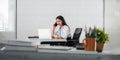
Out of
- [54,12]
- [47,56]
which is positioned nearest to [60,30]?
[54,12]

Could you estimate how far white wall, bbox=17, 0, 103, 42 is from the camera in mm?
6176

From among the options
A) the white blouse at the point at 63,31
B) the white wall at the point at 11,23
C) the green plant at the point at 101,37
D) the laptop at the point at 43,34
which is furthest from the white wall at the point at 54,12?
the green plant at the point at 101,37

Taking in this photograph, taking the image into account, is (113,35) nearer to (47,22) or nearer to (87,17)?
(87,17)

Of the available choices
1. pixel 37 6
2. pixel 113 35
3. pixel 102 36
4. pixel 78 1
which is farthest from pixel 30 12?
pixel 102 36

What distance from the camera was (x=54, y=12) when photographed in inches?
243

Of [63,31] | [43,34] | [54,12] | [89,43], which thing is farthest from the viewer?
[54,12]

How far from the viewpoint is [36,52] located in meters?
1.10

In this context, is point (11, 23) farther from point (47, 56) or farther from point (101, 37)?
point (47, 56)

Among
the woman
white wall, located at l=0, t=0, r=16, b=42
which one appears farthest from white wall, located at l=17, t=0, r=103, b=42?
the woman

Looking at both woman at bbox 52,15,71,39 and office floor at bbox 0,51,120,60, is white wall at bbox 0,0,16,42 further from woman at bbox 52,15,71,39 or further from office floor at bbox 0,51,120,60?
office floor at bbox 0,51,120,60

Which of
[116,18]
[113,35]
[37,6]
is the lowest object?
[113,35]

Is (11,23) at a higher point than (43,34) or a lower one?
higher

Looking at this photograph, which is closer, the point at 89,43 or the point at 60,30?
the point at 89,43

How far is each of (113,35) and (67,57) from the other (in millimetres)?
3689
